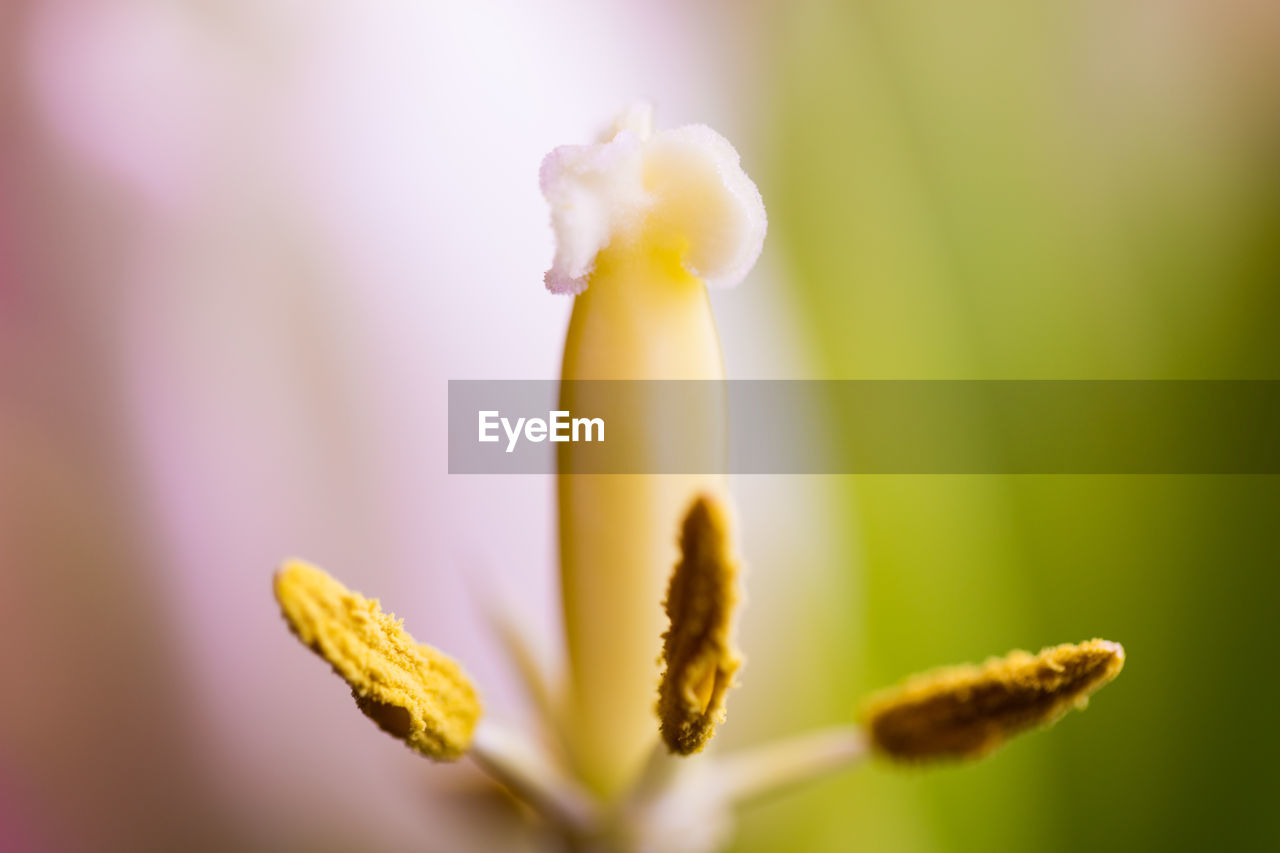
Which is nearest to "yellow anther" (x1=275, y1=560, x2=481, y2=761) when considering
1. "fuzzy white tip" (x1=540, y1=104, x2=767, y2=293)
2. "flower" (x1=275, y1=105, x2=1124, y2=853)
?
"flower" (x1=275, y1=105, x2=1124, y2=853)

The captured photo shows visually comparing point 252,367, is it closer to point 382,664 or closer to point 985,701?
point 382,664

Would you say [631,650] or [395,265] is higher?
[395,265]

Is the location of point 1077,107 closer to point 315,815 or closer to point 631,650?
point 631,650

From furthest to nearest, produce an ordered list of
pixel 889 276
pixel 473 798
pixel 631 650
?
pixel 889 276 → pixel 473 798 → pixel 631 650

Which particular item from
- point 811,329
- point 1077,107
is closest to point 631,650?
point 811,329

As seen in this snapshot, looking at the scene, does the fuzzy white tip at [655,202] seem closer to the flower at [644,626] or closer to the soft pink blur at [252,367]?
the flower at [644,626]

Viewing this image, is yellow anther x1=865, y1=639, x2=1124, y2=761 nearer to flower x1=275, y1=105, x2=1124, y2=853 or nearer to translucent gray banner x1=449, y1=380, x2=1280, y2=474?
flower x1=275, y1=105, x2=1124, y2=853

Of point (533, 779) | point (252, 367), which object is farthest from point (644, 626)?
point (252, 367)

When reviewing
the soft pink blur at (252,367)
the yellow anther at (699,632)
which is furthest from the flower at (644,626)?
the soft pink blur at (252,367)
